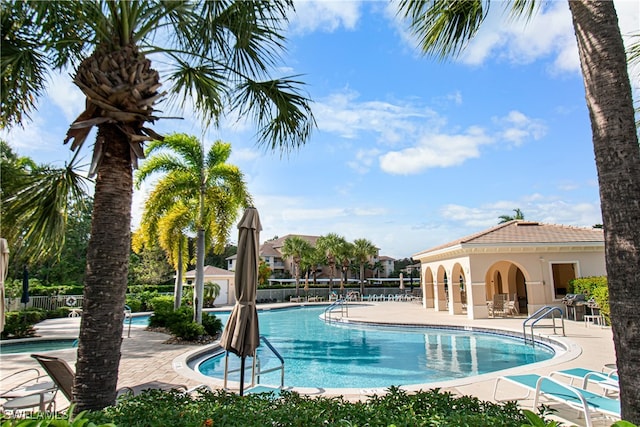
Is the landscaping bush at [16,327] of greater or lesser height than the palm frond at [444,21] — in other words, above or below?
below

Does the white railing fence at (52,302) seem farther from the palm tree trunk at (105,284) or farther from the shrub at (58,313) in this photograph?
the palm tree trunk at (105,284)

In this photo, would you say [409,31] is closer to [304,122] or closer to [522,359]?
[304,122]

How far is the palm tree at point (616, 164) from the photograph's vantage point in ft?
8.87

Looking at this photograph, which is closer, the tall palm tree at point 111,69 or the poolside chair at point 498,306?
the tall palm tree at point 111,69

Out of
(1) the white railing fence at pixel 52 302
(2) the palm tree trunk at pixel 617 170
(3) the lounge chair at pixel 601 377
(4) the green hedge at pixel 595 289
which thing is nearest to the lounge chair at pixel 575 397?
(3) the lounge chair at pixel 601 377

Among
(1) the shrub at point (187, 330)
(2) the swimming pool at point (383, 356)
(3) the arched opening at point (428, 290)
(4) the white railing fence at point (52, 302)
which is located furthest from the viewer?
(3) the arched opening at point (428, 290)

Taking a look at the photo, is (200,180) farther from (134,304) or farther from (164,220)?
(134,304)

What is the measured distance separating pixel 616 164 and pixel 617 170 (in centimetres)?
5

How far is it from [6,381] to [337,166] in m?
10.7

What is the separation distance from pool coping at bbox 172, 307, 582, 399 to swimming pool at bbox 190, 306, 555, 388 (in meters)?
0.20

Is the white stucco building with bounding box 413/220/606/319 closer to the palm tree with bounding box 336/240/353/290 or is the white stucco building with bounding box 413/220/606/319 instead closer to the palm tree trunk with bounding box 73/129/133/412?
the palm tree trunk with bounding box 73/129/133/412

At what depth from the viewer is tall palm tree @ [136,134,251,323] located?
15375 mm

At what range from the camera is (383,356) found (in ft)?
40.2

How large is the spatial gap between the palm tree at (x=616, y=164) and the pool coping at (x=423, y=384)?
2.59 m
